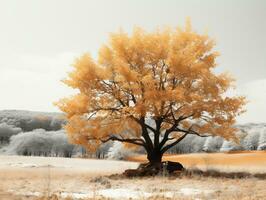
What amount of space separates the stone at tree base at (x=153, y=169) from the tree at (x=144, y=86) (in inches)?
43.6

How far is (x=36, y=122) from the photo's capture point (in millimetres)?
76500

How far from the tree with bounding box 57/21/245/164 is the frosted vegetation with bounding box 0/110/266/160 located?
2535 centimetres

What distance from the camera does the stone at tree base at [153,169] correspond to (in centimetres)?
2498

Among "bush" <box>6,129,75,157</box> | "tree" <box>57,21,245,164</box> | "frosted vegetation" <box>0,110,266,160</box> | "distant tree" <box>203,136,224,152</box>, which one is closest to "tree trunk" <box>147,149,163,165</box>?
"tree" <box>57,21,245,164</box>

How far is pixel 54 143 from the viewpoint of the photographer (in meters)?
61.0

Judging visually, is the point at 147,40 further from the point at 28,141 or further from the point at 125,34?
the point at 28,141

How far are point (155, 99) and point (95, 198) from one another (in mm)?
12034

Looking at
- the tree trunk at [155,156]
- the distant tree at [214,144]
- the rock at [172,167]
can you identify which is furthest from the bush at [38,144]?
the rock at [172,167]

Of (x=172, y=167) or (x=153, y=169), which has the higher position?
(x=172, y=167)

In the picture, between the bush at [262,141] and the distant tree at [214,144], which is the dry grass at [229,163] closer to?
the distant tree at [214,144]

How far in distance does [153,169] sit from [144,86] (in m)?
4.79

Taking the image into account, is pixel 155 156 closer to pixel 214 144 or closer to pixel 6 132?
pixel 6 132

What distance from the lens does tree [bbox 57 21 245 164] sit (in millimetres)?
25500

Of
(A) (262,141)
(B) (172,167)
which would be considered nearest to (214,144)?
(A) (262,141)
